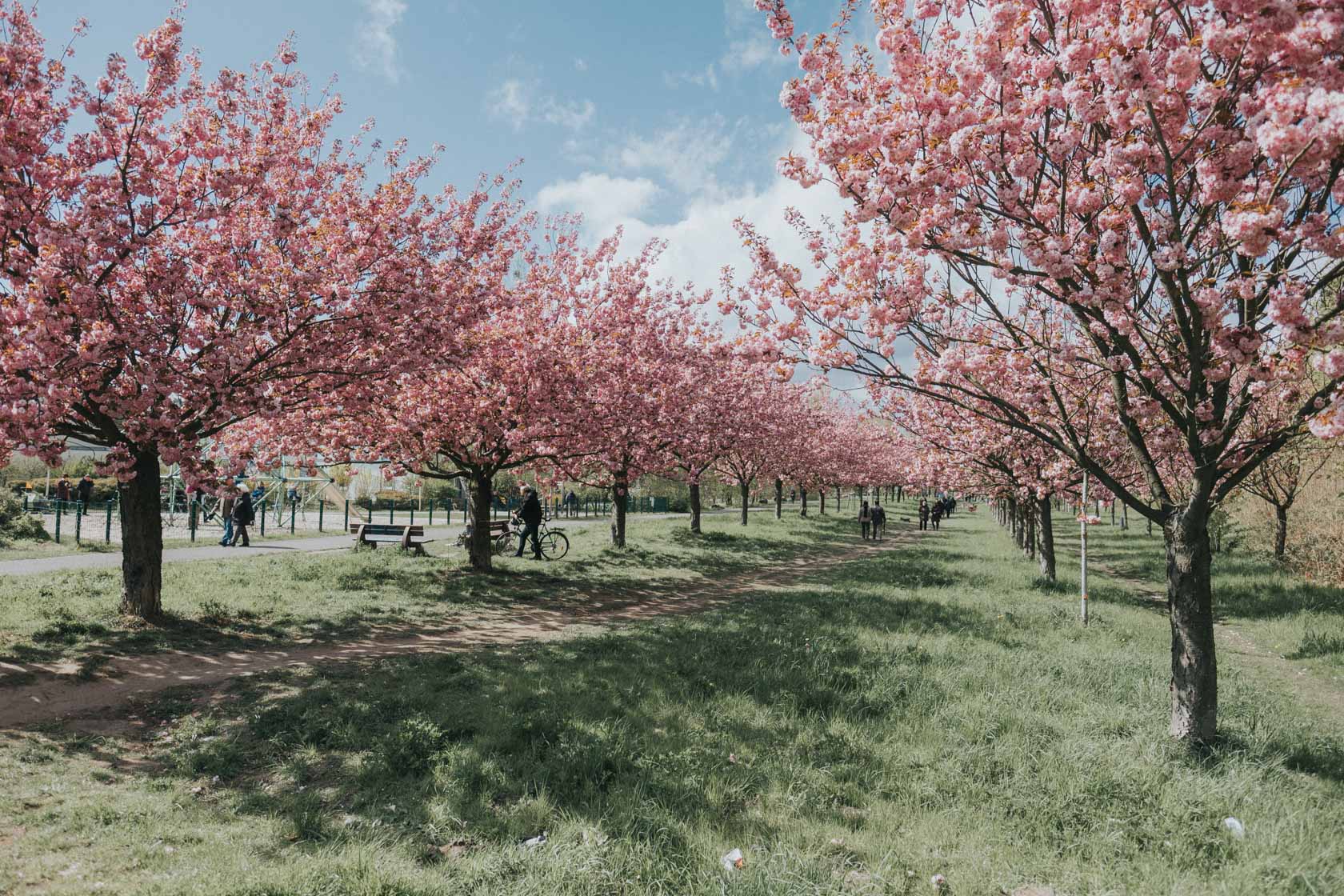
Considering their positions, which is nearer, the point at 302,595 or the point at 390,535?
the point at 302,595

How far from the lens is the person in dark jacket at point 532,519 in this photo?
18938 millimetres

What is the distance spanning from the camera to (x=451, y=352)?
1179 centimetres

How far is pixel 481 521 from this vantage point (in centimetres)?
1625

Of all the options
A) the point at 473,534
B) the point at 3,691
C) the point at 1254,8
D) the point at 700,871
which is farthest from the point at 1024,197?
the point at 473,534

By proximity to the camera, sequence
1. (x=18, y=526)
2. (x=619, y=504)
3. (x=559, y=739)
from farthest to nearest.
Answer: (x=619, y=504) → (x=18, y=526) → (x=559, y=739)

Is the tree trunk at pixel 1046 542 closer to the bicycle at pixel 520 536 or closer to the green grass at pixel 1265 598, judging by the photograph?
the green grass at pixel 1265 598

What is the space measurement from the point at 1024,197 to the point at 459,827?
6263 mm

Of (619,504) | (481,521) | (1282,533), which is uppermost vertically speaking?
(619,504)

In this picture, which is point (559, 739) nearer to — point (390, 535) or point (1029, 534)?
point (390, 535)

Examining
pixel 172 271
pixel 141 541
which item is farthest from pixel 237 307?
pixel 141 541

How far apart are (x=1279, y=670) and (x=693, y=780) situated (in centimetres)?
975

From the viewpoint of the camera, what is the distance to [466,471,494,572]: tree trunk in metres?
15.9

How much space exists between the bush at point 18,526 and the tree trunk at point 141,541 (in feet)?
39.5

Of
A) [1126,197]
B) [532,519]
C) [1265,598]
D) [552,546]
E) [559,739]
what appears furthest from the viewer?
[552,546]
